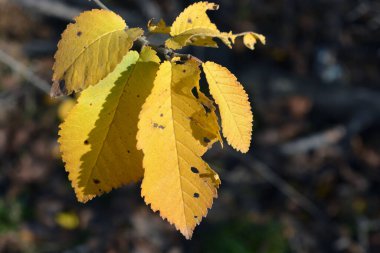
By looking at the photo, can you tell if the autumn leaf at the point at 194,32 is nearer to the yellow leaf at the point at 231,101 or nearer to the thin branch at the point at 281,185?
the yellow leaf at the point at 231,101

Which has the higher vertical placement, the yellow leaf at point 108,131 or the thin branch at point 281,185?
the yellow leaf at point 108,131

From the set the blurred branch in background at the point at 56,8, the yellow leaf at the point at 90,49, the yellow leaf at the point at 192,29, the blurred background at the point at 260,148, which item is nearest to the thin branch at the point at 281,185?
the blurred background at the point at 260,148

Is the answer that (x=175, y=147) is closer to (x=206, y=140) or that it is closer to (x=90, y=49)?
(x=206, y=140)

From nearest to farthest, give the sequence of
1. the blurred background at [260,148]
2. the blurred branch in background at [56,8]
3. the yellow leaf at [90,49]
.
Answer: the yellow leaf at [90,49] < the blurred background at [260,148] < the blurred branch in background at [56,8]

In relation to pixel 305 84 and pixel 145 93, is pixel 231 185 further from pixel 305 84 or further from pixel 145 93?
pixel 145 93

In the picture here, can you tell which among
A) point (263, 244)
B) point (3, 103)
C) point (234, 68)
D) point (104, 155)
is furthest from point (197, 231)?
point (104, 155)

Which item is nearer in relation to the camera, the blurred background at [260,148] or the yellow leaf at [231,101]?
the yellow leaf at [231,101]

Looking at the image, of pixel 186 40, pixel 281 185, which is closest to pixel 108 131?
pixel 186 40
